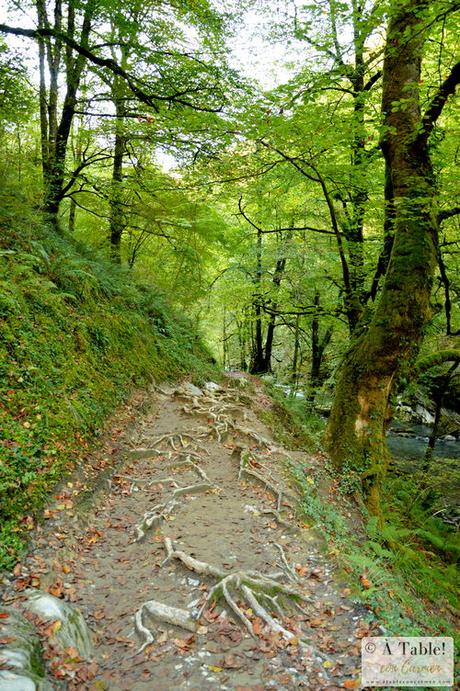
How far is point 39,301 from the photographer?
23.0 ft

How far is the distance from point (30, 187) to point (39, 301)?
4.59m

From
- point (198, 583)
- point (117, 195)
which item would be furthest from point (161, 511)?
point (117, 195)

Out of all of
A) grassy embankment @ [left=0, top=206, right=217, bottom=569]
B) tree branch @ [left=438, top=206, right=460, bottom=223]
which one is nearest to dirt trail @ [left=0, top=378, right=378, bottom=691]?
grassy embankment @ [left=0, top=206, right=217, bottom=569]

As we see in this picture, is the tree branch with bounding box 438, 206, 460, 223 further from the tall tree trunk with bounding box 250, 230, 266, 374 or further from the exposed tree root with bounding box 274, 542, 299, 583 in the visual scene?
the exposed tree root with bounding box 274, 542, 299, 583

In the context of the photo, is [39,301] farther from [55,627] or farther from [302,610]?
[302,610]

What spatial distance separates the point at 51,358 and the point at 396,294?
5.89m

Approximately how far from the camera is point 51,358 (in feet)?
21.0

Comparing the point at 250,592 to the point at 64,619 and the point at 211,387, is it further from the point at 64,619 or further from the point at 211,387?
the point at 211,387

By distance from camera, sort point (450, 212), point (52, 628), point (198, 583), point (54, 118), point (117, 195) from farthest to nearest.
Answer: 1. point (117, 195)
2. point (54, 118)
3. point (450, 212)
4. point (198, 583)
5. point (52, 628)

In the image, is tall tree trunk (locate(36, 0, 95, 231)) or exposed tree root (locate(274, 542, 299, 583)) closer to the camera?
exposed tree root (locate(274, 542, 299, 583))

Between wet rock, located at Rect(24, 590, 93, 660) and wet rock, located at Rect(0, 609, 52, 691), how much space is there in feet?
0.52

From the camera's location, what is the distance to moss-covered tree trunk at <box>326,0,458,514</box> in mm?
6379

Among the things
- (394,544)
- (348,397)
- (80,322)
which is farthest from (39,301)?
(394,544)

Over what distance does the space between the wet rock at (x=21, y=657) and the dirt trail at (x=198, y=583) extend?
0.73 ft
